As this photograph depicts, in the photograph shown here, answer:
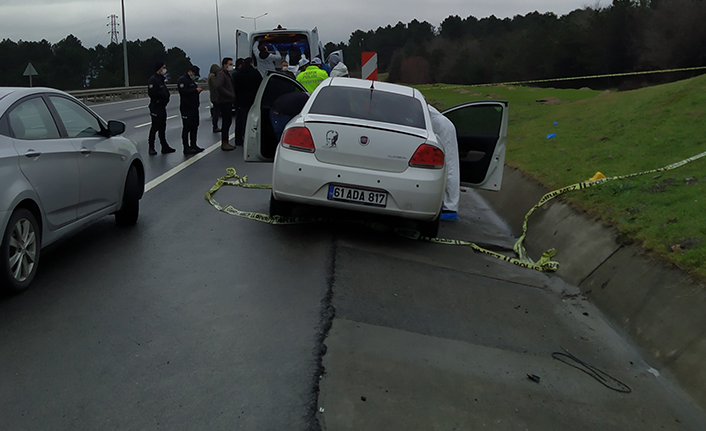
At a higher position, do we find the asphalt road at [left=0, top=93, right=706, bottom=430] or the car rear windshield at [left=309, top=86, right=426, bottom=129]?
the car rear windshield at [left=309, top=86, right=426, bottom=129]

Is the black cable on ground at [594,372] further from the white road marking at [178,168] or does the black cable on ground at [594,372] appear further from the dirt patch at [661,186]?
the white road marking at [178,168]

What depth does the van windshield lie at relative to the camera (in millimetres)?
23766

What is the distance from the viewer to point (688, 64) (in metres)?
48.7

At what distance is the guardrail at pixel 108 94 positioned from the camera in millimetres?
32219

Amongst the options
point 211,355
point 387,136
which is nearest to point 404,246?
point 387,136

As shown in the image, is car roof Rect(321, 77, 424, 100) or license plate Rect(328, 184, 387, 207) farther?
car roof Rect(321, 77, 424, 100)

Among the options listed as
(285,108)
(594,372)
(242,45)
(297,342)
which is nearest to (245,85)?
(285,108)

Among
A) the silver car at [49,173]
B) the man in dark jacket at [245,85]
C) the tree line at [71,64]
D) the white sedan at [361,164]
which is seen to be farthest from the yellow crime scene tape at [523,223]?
the tree line at [71,64]

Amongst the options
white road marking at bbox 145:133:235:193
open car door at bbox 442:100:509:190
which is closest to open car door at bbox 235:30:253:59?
white road marking at bbox 145:133:235:193

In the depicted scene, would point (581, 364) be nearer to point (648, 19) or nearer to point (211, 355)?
point (211, 355)

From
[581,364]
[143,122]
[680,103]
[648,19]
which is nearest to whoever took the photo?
[581,364]

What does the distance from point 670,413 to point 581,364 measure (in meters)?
0.73

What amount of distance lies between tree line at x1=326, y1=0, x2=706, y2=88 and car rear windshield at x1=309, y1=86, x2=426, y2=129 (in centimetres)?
4308

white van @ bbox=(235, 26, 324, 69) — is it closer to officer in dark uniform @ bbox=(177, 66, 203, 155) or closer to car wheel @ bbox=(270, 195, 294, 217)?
officer in dark uniform @ bbox=(177, 66, 203, 155)
